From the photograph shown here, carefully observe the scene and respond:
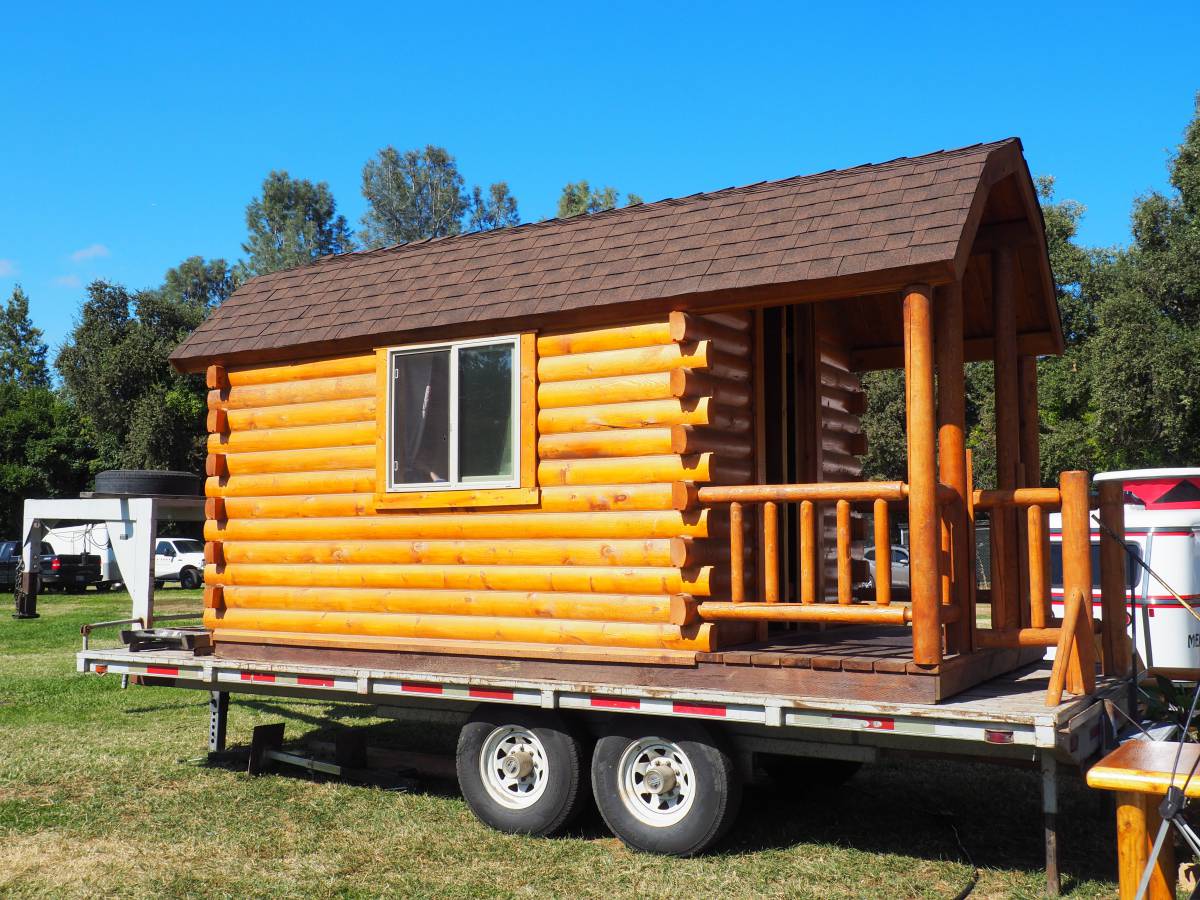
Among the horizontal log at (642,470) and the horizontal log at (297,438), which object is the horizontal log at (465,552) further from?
the horizontal log at (297,438)

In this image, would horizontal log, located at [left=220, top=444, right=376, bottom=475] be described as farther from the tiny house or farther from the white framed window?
the white framed window

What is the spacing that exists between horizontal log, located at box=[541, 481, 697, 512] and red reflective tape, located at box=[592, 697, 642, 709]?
3.82 feet

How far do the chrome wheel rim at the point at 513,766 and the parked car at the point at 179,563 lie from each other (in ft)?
88.6

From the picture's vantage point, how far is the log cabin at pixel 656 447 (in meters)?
6.24

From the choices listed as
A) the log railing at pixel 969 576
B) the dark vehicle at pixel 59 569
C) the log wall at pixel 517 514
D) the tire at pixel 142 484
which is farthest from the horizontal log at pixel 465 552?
the dark vehicle at pixel 59 569

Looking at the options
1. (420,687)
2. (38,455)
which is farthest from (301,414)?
(38,455)

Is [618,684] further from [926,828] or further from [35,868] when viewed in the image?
[35,868]

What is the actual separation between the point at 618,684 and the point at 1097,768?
10.3ft

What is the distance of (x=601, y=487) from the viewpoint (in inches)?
285

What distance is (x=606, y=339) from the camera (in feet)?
23.8

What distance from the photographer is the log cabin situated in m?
6.24

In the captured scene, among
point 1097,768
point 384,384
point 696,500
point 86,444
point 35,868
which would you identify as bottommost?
point 35,868

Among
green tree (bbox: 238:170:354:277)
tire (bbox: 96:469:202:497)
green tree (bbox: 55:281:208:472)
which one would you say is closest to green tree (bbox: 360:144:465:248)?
green tree (bbox: 238:170:354:277)

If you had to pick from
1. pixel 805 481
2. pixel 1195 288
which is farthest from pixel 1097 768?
pixel 1195 288
